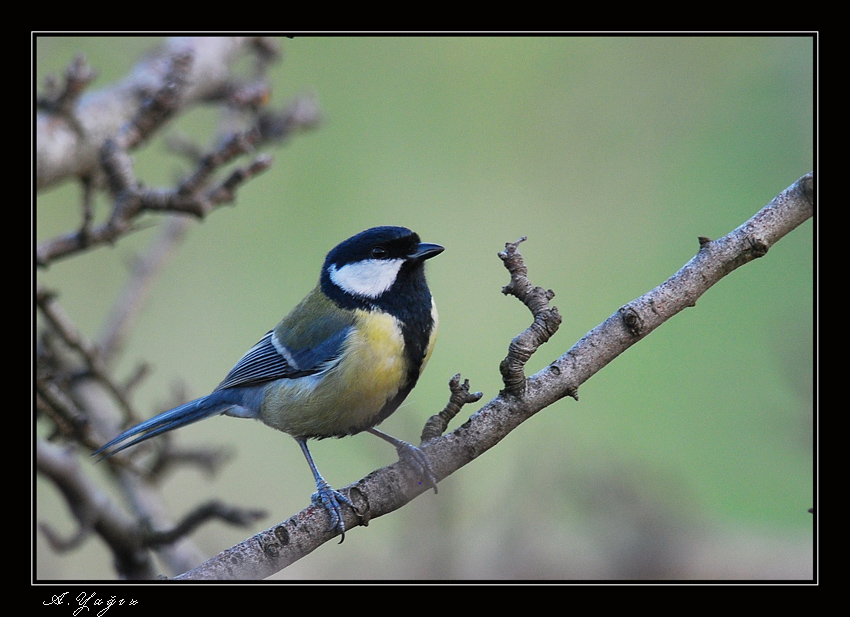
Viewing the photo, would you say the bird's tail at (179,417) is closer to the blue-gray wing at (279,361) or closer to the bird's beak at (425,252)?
the blue-gray wing at (279,361)

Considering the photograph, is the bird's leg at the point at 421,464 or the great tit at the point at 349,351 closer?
the bird's leg at the point at 421,464

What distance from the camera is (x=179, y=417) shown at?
213cm

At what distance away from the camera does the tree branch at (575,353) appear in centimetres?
141

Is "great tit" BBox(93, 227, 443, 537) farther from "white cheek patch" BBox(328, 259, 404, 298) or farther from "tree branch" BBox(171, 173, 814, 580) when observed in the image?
"tree branch" BBox(171, 173, 814, 580)

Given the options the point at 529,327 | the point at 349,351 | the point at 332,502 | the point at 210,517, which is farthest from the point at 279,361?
the point at 529,327

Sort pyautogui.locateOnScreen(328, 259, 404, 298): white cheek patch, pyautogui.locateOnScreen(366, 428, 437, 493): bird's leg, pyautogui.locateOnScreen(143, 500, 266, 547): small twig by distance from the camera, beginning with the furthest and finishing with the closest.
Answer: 1. pyautogui.locateOnScreen(328, 259, 404, 298): white cheek patch
2. pyautogui.locateOnScreen(143, 500, 266, 547): small twig
3. pyautogui.locateOnScreen(366, 428, 437, 493): bird's leg

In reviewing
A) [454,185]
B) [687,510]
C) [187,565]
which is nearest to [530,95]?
[454,185]

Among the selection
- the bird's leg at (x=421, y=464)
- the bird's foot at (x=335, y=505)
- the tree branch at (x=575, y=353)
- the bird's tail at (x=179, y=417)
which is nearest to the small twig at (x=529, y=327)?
the tree branch at (x=575, y=353)

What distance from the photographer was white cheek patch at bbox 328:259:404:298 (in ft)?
6.42

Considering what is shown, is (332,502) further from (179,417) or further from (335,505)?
(179,417)

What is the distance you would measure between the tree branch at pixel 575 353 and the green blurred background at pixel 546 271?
198 millimetres

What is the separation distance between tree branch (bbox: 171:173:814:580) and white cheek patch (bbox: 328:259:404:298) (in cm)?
60

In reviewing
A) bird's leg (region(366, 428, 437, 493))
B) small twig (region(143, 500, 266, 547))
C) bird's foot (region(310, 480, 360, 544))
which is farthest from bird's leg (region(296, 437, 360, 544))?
small twig (region(143, 500, 266, 547))

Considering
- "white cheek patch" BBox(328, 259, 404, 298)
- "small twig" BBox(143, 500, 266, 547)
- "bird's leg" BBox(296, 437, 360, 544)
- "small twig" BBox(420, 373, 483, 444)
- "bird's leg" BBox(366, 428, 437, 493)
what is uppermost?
"white cheek patch" BBox(328, 259, 404, 298)
